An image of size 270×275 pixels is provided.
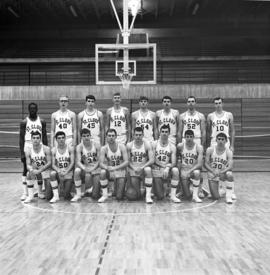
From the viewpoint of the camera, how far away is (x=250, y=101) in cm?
1341

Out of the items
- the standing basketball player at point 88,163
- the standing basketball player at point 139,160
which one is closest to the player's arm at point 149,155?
the standing basketball player at point 139,160

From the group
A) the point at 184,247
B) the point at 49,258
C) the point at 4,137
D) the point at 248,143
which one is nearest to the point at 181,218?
the point at 184,247

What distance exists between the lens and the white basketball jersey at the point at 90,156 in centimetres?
637

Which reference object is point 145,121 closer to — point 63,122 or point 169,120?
point 169,120

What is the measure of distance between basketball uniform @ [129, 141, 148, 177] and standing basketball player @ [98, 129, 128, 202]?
5.2 inches

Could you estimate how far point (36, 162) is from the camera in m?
6.23

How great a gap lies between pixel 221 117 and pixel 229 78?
12.0 meters

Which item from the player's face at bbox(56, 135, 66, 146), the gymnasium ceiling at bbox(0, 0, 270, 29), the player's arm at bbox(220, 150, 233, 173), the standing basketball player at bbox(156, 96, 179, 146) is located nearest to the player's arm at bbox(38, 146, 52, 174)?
the player's face at bbox(56, 135, 66, 146)

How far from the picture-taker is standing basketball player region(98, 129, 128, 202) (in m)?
6.16

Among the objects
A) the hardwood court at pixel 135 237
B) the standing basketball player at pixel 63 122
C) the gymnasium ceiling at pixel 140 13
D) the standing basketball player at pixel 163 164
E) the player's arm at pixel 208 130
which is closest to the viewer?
the hardwood court at pixel 135 237

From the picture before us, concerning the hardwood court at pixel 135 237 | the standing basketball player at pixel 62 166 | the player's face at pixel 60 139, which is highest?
the player's face at pixel 60 139

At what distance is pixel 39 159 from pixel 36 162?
65 millimetres

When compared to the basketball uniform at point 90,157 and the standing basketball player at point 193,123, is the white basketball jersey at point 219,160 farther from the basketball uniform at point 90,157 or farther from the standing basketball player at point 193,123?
the basketball uniform at point 90,157

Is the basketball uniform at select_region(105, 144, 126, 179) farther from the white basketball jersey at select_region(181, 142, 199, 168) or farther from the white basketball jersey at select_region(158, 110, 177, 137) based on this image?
the white basketball jersey at select_region(158, 110, 177, 137)
